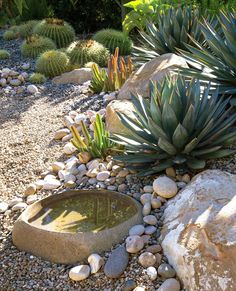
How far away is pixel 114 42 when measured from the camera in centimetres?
834

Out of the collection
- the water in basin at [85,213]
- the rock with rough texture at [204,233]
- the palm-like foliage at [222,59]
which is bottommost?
the water in basin at [85,213]

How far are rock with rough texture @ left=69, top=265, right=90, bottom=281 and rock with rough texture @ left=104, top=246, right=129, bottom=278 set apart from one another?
0.12 m

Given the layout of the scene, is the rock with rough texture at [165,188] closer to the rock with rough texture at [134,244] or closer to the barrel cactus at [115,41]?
the rock with rough texture at [134,244]

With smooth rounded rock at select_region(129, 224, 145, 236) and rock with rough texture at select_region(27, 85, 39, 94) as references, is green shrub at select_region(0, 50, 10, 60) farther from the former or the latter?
smooth rounded rock at select_region(129, 224, 145, 236)

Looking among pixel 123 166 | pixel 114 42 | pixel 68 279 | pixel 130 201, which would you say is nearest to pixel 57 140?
pixel 123 166

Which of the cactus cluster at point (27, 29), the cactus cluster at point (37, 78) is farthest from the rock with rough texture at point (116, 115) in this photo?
the cactus cluster at point (27, 29)

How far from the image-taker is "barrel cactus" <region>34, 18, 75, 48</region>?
8.55 metres

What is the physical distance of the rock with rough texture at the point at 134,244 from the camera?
3.09 meters

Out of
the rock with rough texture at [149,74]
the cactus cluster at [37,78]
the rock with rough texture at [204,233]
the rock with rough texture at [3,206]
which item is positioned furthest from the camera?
the cactus cluster at [37,78]

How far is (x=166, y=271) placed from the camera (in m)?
2.90

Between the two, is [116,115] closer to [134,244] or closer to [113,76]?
[113,76]

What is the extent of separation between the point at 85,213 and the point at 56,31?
568 cm

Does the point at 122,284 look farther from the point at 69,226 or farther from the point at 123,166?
the point at 123,166

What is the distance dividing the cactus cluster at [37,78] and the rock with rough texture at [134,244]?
4.25 m
